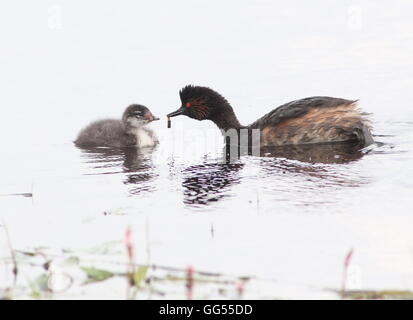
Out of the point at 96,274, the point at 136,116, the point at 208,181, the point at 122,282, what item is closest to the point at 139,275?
the point at 122,282

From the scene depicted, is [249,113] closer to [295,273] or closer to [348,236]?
[348,236]

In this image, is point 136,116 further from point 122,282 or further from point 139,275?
point 139,275

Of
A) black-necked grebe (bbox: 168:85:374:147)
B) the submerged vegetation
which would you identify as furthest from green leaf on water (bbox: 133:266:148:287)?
black-necked grebe (bbox: 168:85:374:147)

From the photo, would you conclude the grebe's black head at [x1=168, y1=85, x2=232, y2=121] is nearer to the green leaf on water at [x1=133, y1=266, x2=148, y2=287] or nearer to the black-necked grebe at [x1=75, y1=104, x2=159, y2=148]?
the black-necked grebe at [x1=75, y1=104, x2=159, y2=148]

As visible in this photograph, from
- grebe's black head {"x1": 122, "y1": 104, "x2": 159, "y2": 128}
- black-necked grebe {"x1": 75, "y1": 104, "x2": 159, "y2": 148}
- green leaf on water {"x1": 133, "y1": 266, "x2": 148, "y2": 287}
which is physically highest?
grebe's black head {"x1": 122, "y1": 104, "x2": 159, "y2": 128}

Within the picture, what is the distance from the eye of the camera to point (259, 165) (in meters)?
7.96

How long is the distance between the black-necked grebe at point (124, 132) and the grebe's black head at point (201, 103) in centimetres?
46

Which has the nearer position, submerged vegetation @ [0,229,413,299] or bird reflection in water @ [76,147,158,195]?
submerged vegetation @ [0,229,413,299]

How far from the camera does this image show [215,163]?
8219 mm

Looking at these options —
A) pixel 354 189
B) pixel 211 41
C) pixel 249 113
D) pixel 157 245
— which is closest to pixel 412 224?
pixel 354 189

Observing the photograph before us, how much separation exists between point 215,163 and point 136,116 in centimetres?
234

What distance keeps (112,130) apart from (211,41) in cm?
506

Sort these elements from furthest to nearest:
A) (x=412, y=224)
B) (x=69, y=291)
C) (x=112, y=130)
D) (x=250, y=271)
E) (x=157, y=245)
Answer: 1. (x=112, y=130)
2. (x=412, y=224)
3. (x=157, y=245)
4. (x=250, y=271)
5. (x=69, y=291)

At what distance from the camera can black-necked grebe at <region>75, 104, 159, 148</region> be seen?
9922mm
